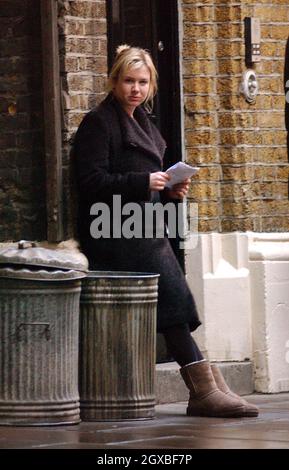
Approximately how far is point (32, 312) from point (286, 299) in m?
2.73

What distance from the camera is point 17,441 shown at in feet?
25.3

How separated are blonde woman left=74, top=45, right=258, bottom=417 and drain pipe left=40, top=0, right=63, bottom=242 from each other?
0.16 metres

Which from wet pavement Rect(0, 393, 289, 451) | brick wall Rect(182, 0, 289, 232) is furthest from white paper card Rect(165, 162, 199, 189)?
brick wall Rect(182, 0, 289, 232)

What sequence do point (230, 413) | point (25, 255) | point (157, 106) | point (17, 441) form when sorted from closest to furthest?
point (17, 441), point (25, 255), point (230, 413), point (157, 106)

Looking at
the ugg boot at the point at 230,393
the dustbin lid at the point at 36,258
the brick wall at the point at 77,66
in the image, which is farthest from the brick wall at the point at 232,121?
the dustbin lid at the point at 36,258

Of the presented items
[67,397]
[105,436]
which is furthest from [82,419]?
[105,436]

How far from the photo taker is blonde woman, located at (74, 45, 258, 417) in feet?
29.7

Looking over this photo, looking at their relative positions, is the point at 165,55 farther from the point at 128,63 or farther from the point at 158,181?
the point at 158,181

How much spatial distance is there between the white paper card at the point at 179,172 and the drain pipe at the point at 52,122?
0.64 meters

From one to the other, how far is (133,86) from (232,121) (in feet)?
5.45

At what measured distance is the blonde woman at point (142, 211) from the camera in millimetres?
9047

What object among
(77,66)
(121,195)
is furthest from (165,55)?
(121,195)

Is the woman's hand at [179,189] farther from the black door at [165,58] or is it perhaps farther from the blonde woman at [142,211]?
the black door at [165,58]

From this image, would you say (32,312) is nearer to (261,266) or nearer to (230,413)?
(230,413)
